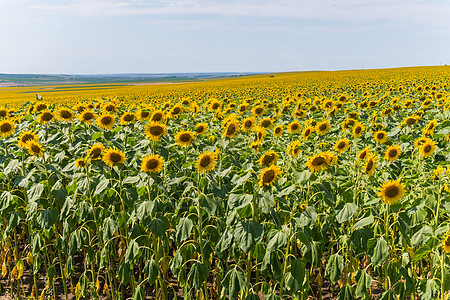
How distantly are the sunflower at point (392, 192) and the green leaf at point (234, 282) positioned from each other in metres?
1.46

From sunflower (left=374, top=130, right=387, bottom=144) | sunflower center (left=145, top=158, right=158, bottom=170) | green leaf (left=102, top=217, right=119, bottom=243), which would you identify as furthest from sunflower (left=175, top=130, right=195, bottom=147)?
sunflower (left=374, top=130, right=387, bottom=144)

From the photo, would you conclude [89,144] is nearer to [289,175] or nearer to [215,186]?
[215,186]

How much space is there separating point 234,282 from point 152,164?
1.36 meters

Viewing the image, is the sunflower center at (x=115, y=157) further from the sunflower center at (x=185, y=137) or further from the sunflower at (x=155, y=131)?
the sunflower center at (x=185, y=137)

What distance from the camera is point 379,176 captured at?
449 cm

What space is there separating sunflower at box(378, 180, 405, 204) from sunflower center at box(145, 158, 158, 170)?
210 cm

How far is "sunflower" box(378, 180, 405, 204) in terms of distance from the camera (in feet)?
10.6

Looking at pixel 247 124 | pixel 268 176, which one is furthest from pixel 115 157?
pixel 247 124

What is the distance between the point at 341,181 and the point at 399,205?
899 millimetres

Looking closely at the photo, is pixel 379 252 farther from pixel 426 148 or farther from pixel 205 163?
pixel 426 148

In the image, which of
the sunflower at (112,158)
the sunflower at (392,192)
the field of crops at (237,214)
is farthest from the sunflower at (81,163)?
the sunflower at (392,192)

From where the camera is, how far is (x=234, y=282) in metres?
3.38

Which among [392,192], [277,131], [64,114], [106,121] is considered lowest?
[392,192]

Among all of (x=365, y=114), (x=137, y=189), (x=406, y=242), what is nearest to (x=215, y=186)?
(x=137, y=189)
